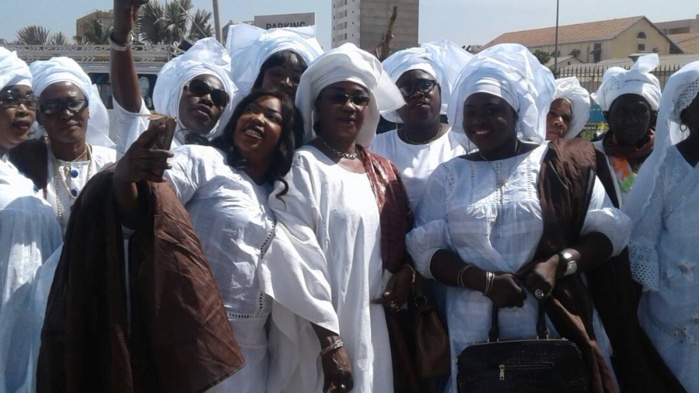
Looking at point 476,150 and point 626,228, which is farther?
point 476,150

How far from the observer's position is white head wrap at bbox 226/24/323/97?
4.28 meters

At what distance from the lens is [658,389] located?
11.1 feet

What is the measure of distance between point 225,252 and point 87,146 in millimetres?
1358

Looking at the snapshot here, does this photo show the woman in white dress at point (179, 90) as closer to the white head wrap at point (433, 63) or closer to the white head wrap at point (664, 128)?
the white head wrap at point (433, 63)

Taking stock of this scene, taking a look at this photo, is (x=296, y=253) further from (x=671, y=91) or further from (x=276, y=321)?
(x=671, y=91)

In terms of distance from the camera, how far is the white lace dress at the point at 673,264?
11.1 feet

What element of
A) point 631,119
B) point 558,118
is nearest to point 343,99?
point 631,119

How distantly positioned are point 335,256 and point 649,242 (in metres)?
1.56

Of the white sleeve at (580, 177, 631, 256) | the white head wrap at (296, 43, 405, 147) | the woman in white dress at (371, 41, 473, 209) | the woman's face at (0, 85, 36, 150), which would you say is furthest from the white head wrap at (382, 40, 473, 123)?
the woman's face at (0, 85, 36, 150)

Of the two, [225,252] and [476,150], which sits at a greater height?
[476,150]

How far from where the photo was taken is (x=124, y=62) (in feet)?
11.2

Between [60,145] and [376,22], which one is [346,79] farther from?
[376,22]

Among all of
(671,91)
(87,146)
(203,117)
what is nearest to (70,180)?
(87,146)

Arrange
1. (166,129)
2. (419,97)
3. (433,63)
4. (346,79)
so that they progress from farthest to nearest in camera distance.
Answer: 1. (433,63)
2. (419,97)
3. (346,79)
4. (166,129)
